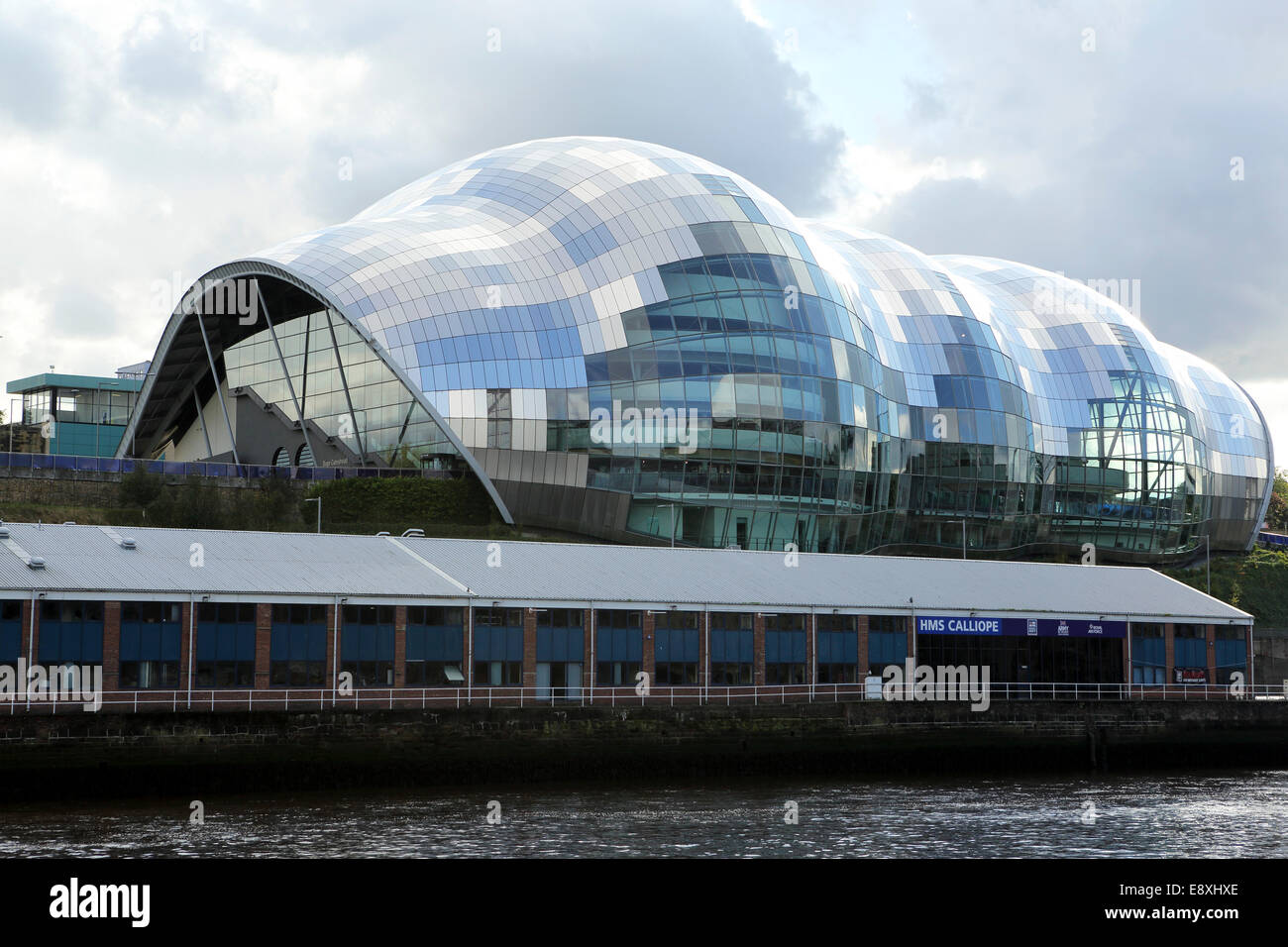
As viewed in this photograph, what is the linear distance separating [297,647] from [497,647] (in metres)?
6.76

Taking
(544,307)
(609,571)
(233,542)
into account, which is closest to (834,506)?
(544,307)

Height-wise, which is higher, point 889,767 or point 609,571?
point 609,571

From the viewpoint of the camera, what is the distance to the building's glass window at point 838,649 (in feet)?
177

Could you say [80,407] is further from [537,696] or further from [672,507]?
[537,696]

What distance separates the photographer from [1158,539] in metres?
94.2

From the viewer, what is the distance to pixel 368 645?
4528 centimetres

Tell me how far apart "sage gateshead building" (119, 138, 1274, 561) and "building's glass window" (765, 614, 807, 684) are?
19021 millimetres

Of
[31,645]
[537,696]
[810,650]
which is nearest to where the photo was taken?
[31,645]

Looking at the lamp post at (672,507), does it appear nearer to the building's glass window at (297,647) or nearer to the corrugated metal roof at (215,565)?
the corrugated metal roof at (215,565)


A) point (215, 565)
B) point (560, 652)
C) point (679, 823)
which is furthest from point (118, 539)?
point (679, 823)

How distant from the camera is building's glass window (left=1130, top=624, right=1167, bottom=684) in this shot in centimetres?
6141

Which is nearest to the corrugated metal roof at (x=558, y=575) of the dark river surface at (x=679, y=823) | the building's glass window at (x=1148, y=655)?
the building's glass window at (x=1148, y=655)
